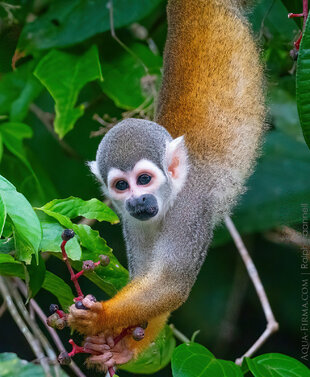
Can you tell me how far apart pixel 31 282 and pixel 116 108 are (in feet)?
5.44

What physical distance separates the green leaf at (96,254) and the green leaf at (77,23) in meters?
1.22

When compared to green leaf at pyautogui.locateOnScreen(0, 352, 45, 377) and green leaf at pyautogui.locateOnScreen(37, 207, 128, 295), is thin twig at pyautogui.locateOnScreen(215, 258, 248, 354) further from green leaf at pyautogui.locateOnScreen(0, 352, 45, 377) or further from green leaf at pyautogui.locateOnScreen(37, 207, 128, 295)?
green leaf at pyautogui.locateOnScreen(0, 352, 45, 377)

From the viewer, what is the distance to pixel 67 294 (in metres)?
1.92

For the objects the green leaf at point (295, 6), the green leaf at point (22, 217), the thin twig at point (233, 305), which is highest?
the green leaf at point (22, 217)

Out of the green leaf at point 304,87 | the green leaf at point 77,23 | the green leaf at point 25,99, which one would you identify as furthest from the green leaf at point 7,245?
the green leaf at point 77,23

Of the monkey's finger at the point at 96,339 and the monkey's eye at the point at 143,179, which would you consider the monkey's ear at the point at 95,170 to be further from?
the monkey's finger at the point at 96,339

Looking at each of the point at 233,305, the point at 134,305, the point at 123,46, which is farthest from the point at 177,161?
the point at 233,305

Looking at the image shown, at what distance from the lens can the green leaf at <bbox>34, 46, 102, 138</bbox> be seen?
2564 millimetres

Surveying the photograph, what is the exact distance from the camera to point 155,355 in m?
2.30

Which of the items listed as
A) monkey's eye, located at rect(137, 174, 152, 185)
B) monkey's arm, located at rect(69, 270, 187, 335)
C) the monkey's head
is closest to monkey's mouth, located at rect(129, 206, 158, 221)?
the monkey's head

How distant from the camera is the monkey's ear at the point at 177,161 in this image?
2.20 metres

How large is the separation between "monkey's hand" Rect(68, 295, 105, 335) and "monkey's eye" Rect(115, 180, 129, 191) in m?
0.46

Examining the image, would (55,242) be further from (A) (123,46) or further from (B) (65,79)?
(A) (123,46)

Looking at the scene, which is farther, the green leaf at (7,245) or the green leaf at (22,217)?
the green leaf at (7,245)
